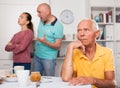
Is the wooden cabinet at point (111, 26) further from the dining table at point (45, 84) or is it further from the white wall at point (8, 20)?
the dining table at point (45, 84)

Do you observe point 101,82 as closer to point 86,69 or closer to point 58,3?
point 86,69

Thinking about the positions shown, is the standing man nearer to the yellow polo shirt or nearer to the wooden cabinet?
the yellow polo shirt

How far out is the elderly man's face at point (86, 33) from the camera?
2.37 m

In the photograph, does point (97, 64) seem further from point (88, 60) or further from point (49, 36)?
point (49, 36)

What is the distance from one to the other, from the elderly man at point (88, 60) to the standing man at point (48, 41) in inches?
53.4

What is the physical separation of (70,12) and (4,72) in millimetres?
3117

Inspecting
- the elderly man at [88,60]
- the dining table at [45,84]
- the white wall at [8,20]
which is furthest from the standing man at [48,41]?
the dining table at [45,84]

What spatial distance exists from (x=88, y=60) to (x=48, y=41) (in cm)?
149

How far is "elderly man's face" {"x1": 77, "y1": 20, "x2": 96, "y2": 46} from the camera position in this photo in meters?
2.37

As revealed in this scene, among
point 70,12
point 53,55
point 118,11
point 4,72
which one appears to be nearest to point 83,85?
point 4,72

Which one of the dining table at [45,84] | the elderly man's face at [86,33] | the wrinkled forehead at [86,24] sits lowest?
the dining table at [45,84]

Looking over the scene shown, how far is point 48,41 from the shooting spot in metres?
3.83

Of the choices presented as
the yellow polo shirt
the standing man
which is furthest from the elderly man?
the standing man

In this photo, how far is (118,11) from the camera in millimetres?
5633
